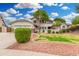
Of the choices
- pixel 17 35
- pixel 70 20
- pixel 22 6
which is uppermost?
pixel 22 6

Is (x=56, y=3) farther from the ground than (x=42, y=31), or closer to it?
farther from the ground

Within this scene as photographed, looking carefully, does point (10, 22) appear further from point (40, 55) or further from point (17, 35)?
point (40, 55)

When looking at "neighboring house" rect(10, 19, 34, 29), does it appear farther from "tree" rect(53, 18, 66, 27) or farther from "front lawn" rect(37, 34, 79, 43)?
"tree" rect(53, 18, 66, 27)

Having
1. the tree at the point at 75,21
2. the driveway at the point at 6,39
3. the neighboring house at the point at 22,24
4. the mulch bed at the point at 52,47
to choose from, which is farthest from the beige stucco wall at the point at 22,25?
the tree at the point at 75,21

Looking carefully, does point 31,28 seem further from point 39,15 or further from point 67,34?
point 67,34

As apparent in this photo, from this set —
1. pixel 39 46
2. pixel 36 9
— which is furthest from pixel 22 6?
pixel 39 46

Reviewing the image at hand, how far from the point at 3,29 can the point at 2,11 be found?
0.77 feet

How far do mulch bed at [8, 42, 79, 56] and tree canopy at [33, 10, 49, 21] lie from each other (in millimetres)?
319

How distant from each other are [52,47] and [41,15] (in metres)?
0.43

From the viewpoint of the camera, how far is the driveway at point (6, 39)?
2.80m

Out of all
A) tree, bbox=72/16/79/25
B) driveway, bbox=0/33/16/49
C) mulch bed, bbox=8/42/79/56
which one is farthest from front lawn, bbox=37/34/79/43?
driveway, bbox=0/33/16/49

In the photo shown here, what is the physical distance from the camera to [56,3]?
2789 millimetres

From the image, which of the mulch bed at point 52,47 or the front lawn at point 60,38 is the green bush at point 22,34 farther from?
the front lawn at point 60,38

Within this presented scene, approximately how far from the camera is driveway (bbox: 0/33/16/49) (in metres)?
2.80
